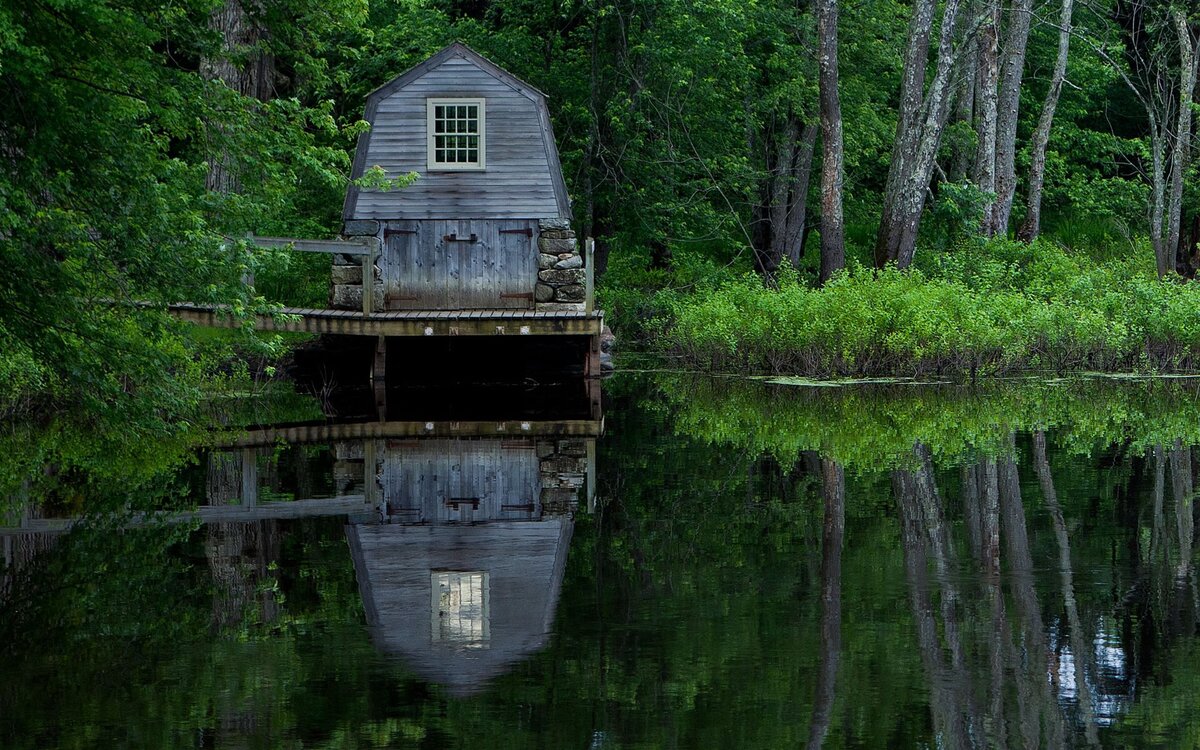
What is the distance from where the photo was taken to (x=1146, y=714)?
5598 millimetres

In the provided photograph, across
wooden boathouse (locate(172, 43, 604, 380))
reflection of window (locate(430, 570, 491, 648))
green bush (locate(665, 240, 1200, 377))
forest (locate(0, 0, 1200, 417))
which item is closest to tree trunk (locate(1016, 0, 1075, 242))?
forest (locate(0, 0, 1200, 417))

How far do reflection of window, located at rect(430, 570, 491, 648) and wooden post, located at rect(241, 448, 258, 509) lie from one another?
10.8ft

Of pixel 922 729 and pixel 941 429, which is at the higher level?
pixel 941 429

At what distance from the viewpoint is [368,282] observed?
74.5 ft

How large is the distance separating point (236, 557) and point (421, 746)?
13.4 ft

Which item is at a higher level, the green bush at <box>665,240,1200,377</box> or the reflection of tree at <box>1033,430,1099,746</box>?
the green bush at <box>665,240,1200,377</box>

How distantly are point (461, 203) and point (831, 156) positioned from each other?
6.70m

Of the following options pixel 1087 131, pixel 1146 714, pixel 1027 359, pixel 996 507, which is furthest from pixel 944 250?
pixel 1146 714

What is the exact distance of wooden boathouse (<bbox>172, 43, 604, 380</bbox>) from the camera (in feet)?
79.7

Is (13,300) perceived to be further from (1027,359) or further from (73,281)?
(1027,359)

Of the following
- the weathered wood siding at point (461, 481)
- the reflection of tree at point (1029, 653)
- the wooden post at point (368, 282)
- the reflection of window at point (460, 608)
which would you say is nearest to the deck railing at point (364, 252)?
the wooden post at point (368, 282)

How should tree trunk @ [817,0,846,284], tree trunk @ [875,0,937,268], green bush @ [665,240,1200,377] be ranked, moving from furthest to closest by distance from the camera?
1. tree trunk @ [817,0,846,284]
2. tree trunk @ [875,0,937,268]
3. green bush @ [665,240,1200,377]

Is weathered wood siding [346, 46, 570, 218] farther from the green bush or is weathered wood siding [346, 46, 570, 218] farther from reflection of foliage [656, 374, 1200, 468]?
reflection of foliage [656, 374, 1200, 468]

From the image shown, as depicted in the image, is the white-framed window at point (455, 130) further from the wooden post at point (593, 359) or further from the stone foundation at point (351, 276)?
the wooden post at point (593, 359)
